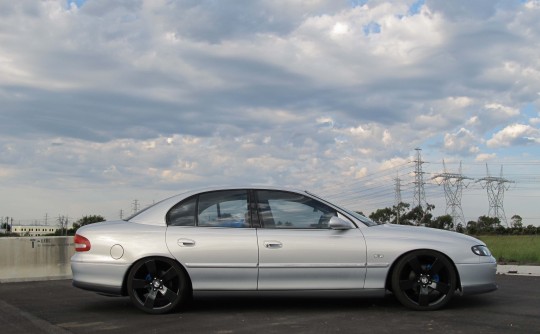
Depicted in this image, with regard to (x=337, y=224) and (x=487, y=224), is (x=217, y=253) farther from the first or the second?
(x=487, y=224)

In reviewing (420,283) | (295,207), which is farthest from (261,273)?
(420,283)

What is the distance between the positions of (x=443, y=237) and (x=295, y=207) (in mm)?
1710

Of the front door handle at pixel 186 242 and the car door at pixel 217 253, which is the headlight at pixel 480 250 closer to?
the car door at pixel 217 253

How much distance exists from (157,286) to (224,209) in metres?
1.14

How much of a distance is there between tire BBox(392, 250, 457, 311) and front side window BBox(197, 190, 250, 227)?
5.95 ft

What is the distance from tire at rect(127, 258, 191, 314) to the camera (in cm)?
629

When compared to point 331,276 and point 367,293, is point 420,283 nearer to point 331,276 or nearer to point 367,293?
point 367,293

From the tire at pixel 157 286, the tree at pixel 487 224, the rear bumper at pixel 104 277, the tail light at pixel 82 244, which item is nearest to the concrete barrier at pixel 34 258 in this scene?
the tail light at pixel 82 244

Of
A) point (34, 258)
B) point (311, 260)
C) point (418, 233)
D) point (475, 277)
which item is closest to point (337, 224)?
point (311, 260)

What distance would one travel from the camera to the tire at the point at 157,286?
629 centimetres

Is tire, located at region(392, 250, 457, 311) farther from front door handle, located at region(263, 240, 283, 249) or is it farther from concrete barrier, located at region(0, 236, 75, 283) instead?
concrete barrier, located at region(0, 236, 75, 283)

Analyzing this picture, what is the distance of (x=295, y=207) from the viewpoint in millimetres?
6582

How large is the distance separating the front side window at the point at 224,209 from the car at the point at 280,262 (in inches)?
3.0

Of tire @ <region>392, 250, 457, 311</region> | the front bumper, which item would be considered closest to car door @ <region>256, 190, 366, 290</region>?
tire @ <region>392, 250, 457, 311</region>
